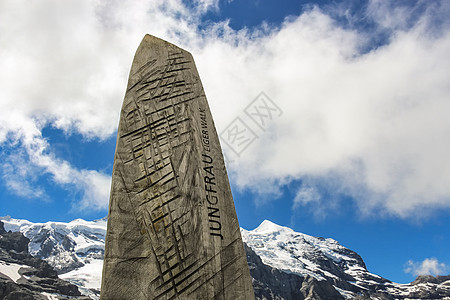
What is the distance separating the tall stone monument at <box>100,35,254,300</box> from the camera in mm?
4953

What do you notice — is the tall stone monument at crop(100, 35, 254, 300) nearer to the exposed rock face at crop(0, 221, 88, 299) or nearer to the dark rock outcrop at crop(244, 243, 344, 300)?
the exposed rock face at crop(0, 221, 88, 299)

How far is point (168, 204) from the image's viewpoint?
17.9 feet

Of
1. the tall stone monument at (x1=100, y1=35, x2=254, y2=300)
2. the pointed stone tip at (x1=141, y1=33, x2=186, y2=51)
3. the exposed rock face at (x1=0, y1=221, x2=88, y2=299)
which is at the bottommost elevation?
the tall stone monument at (x1=100, y1=35, x2=254, y2=300)

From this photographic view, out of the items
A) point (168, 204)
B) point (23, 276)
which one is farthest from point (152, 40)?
point (23, 276)

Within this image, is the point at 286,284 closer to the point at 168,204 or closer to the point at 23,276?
the point at 23,276

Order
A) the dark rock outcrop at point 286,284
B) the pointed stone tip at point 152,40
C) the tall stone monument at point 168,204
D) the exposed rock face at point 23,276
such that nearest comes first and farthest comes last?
the tall stone monument at point 168,204
the pointed stone tip at point 152,40
the exposed rock face at point 23,276
the dark rock outcrop at point 286,284

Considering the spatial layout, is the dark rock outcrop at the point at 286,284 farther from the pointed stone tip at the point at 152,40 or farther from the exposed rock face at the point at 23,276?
the pointed stone tip at the point at 152,40

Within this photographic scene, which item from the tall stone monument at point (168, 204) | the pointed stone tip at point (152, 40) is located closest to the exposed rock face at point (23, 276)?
the pointed stone tip at point (152, 40)

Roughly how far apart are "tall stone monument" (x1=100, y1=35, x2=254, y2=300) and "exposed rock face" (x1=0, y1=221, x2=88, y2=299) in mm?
95142

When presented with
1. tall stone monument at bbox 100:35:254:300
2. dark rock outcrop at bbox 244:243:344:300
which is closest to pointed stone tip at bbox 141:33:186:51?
tall stone monument at bbox 100:35:254:300

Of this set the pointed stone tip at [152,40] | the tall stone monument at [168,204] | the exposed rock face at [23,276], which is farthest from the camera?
the exposed rock face at [23,276]

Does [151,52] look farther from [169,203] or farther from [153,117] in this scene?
[169,203]

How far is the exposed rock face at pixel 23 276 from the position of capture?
8622 cm

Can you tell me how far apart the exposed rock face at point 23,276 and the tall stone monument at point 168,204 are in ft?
312
